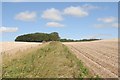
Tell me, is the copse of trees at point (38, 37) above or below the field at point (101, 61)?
above

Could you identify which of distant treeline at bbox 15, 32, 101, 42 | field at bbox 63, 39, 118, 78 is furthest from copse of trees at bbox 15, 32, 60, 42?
field at bbox 63, 39, 118, 78

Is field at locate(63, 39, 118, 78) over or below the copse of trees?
below

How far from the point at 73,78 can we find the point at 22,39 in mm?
107913

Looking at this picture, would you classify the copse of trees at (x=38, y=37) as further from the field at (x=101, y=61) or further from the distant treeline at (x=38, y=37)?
the field at (x=101, y=61)

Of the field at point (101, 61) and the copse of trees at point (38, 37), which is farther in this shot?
the copse of trees at point (38, 37)

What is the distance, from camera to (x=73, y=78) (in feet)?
58.0

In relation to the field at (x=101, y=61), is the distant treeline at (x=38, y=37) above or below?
above

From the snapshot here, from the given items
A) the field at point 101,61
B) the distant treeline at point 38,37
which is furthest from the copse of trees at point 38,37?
the field at point 101,61

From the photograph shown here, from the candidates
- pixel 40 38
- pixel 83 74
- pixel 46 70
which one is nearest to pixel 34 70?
pixel 46 70

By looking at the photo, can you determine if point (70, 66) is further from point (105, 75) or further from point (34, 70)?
point (105, 75)

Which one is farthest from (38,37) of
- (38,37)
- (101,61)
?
(101,61)

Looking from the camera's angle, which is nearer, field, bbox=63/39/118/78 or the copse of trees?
field, bbox=63/39/118/78

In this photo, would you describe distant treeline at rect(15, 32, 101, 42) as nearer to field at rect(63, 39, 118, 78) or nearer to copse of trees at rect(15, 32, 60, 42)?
copse of trees at rect(15, 32, 60, 42)

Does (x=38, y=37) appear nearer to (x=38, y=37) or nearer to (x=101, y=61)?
(x=38, y=37)
